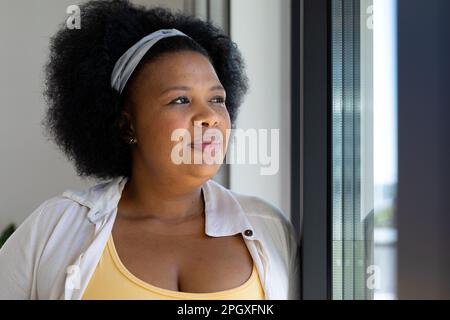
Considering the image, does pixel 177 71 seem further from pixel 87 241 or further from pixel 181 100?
pixel 87 241

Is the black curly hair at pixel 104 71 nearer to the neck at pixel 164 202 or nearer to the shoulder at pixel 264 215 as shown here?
the neck at pixel 164 202

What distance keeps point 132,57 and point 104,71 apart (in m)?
0.06

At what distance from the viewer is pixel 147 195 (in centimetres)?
116

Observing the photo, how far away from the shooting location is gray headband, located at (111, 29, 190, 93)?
1138 mm

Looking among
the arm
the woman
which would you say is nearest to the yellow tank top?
the woman

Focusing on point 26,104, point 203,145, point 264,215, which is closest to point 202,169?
point 203,145

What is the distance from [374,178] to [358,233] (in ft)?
0.41

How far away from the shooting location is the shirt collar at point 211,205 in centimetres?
110

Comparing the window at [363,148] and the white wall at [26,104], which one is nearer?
the window at [363,148]

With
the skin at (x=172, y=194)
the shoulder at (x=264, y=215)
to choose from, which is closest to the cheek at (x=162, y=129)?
the skin at (x=172, y=194)

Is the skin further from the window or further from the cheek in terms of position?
the window

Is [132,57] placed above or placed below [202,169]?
above

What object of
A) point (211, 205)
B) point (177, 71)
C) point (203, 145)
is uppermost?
point (177, 71)
